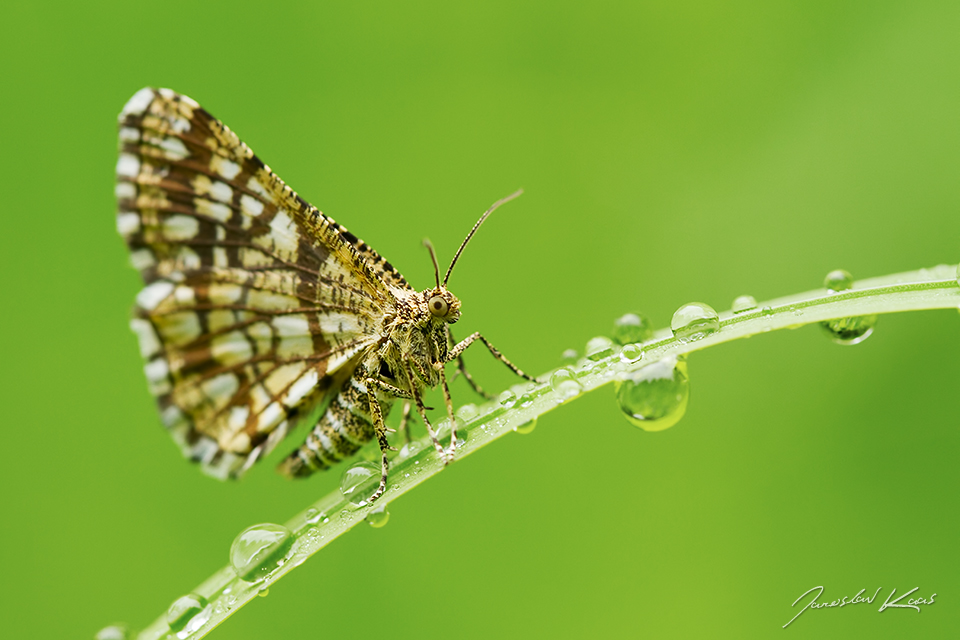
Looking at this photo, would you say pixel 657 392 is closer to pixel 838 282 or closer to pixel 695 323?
pixel 695 323

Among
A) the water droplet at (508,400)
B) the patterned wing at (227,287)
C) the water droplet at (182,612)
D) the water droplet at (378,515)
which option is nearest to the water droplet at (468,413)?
the water droplet at (508,400)

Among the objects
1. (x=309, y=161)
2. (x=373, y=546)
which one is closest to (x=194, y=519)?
(x=373, y=546)

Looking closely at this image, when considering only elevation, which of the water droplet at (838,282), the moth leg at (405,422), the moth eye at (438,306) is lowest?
the water droplet at (838,282)

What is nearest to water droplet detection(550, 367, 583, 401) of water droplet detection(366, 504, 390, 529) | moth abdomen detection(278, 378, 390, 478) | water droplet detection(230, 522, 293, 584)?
water droplet detection(366, 504, 390, 529)

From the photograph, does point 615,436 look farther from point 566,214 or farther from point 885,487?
point 566,214

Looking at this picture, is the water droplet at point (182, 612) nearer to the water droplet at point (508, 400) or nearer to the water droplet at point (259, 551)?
the water droplet at point (259, 551)

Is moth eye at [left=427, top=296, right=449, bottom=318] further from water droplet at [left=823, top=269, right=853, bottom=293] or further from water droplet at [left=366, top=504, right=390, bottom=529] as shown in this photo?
water droplet at [left=823, top=269, right=853, bottom=293]

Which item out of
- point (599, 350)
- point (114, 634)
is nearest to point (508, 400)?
point (599, 350)
